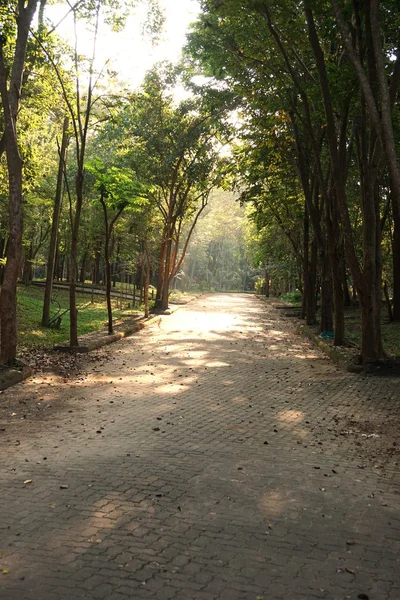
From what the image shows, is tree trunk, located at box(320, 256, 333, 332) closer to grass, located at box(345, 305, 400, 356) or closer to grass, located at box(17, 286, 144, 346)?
grass, located at box(345, 305, 400, 356)

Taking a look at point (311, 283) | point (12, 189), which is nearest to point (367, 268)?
point (12, 189)

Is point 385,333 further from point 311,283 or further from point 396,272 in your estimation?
point 396,272

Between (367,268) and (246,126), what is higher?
(246,126)

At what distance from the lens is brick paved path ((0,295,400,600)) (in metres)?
3.36

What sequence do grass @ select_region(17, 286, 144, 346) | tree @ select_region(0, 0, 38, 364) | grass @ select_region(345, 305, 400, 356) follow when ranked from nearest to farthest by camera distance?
1. tree @ select_region(0, 0, 38, 364)
2. grass @ select_region(17, 286, 144, 346)
3. grass @ select_region(345, 305, 400, 356)

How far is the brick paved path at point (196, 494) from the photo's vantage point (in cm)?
336

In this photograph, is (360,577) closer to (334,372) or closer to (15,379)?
(15,379)

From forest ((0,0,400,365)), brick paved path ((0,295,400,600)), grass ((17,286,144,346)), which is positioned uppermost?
forest ((0,0,400,365))

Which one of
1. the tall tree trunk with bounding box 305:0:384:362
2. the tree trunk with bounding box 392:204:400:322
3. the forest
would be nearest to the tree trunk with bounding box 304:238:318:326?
the forest

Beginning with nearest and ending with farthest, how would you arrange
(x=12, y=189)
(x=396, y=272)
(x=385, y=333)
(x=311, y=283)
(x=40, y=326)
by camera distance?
1. (x=12, y=189)
2. (x=40, y=326)
3. (x=385, y=333)
4. (x=311, y=283)
5. (x=396, y=272)

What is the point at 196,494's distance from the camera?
4.66m

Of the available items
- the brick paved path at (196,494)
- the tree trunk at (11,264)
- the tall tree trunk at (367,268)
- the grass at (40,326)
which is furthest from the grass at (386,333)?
the tree trunk at (11,264)

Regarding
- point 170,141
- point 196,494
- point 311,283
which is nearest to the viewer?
point 196,494

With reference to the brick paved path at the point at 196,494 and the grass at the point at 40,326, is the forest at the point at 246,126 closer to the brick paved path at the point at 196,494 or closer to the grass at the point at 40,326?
the grass at the point at 40,326
